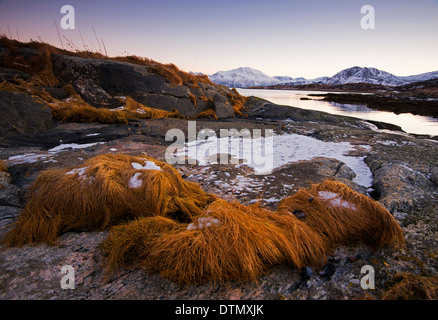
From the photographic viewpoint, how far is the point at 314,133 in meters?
7.64

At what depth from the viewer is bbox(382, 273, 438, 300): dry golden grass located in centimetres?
119

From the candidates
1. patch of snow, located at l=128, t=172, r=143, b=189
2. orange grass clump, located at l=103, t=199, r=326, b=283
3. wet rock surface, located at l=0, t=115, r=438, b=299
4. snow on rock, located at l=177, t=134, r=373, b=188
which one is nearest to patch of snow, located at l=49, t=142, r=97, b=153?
wet rock surface, located at l=0, t=115, r=438, b=299

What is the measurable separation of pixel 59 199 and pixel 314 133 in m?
7.62

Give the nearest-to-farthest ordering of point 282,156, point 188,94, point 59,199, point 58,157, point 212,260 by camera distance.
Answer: point 212,260 < point 59,199 < point 58,157 < point 282,156 < point 188,94

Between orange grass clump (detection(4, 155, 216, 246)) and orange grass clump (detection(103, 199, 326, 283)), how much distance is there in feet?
1.36

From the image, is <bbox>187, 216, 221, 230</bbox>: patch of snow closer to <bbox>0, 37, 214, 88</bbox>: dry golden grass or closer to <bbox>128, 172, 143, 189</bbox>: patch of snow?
<bbox>128, 172, 143, 189</bbox>: patch of snow

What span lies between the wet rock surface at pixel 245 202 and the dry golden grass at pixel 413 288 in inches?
2.1

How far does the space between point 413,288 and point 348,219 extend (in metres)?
0.64

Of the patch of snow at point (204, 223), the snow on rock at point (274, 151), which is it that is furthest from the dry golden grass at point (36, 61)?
the patch of snow at point (204, 223)

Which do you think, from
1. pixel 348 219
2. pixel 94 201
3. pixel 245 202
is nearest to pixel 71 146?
pixel 94 201

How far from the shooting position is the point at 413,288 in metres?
1.26
